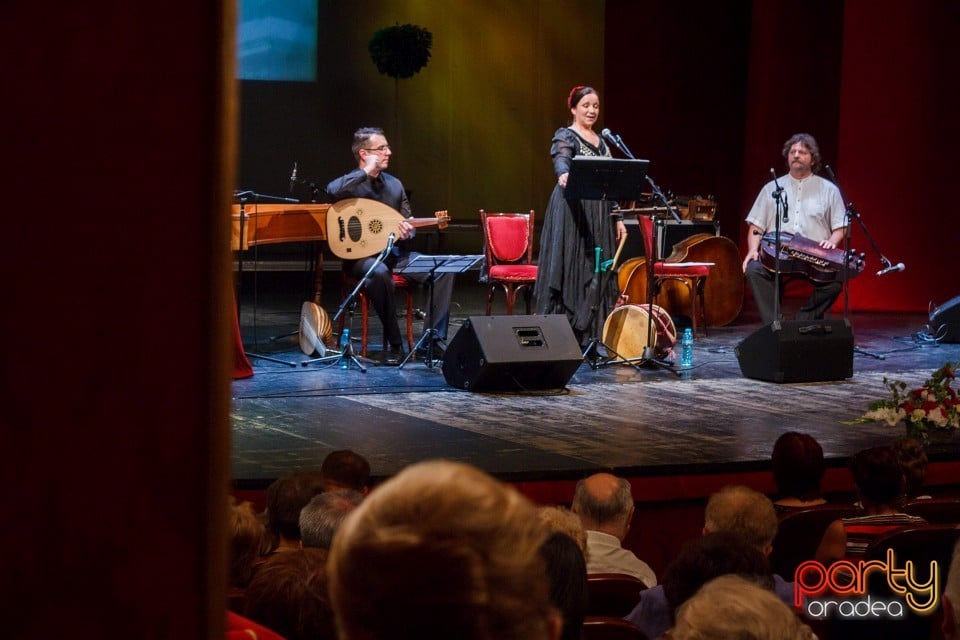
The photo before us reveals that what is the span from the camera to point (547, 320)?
6.43m

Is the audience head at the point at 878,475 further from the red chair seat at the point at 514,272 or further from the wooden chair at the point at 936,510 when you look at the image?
the red chair seat at the point at 514,272

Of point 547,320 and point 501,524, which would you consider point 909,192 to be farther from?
point 501,524

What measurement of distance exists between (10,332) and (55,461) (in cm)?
11

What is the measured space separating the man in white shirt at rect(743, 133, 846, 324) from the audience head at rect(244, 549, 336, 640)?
615 centimetres

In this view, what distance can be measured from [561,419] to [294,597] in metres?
3.47

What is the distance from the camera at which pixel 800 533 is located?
10.8 feet

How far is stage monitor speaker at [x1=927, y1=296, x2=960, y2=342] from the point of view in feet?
28.5

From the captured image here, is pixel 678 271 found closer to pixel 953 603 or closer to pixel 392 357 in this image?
pixel 392 357

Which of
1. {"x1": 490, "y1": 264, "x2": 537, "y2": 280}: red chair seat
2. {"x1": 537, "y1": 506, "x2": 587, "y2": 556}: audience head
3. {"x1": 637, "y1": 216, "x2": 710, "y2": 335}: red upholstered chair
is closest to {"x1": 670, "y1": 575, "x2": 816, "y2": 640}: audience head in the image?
{"x1": 537, "y1": 506, "x2": 587, "y2": 556}: audience head

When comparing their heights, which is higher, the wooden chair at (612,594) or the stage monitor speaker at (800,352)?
the stage monitor speaker at (800,352)

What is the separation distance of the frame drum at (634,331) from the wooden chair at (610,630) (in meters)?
4.96

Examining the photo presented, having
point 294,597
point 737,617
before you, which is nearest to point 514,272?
point 294,597

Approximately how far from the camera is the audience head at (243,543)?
8.45 ft

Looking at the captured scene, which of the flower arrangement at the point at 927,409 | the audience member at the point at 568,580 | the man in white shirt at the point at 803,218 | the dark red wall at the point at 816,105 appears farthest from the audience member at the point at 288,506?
the dark red wall at the point at 816,105
